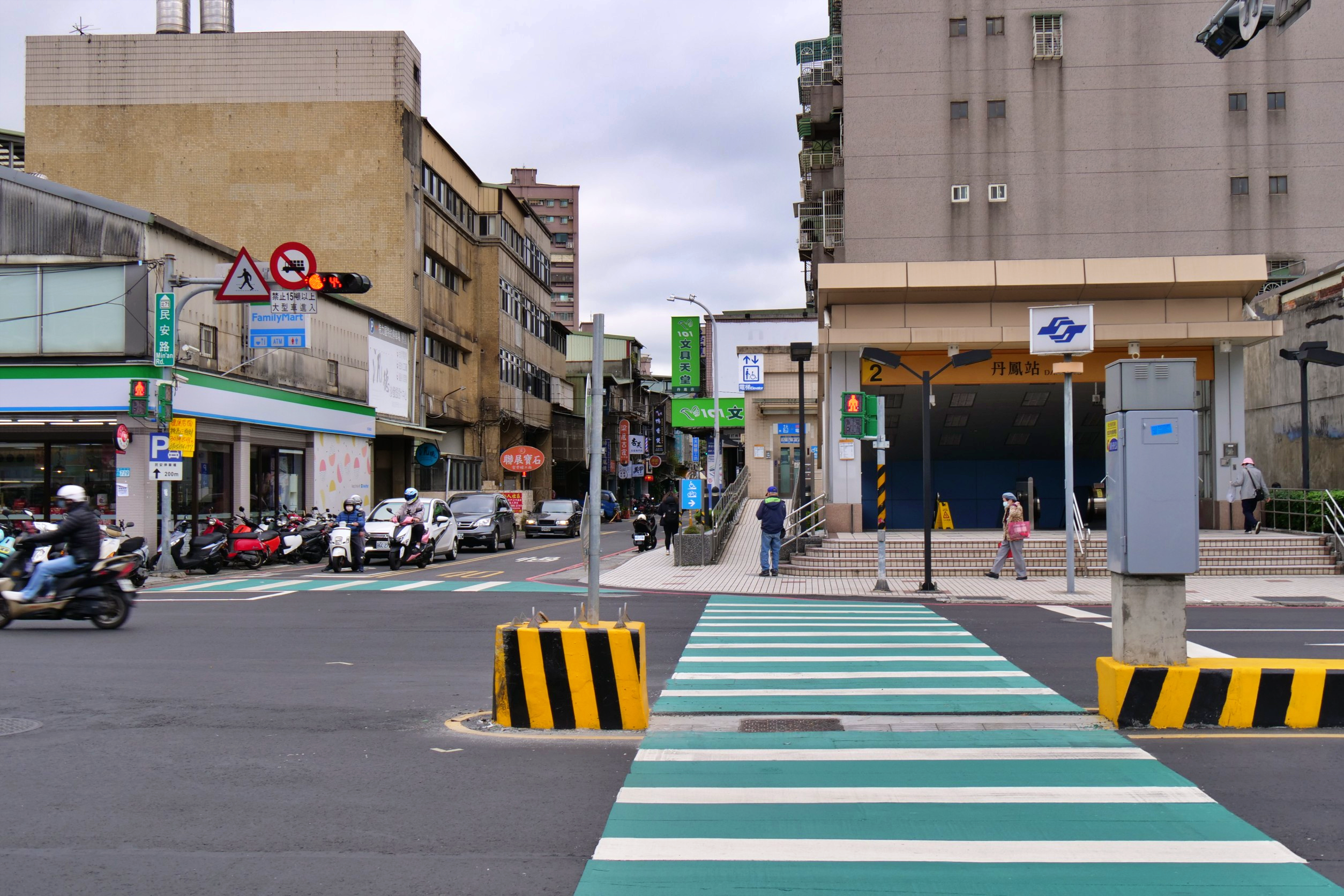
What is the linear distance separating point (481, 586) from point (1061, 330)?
11468 millimetres

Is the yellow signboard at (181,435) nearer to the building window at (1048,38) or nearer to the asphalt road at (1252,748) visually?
the asphalt road at (1252,748)

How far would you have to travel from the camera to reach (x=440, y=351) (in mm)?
55469

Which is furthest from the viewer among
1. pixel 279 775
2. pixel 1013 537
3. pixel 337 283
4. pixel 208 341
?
pixel 208 341

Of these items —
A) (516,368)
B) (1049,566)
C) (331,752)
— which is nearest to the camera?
(331,752)

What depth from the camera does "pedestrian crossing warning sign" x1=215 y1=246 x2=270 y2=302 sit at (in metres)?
22.0

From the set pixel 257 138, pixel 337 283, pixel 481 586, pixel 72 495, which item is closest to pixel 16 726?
pixel 72 495

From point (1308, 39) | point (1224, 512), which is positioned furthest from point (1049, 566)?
point (1308, 39)

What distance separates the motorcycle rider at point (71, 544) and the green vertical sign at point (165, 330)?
461 inches

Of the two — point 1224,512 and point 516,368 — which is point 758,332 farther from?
point 1224,512

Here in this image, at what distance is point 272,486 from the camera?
109 feet

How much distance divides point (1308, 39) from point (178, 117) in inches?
1782

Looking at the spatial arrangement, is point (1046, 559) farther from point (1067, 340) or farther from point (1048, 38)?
point (1048, 38)

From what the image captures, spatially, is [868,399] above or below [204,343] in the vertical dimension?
below

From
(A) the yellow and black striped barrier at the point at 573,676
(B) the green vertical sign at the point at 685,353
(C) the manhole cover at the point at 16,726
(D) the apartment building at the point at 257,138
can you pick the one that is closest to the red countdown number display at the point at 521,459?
(B) the green vertical sign at the point at 685,353
